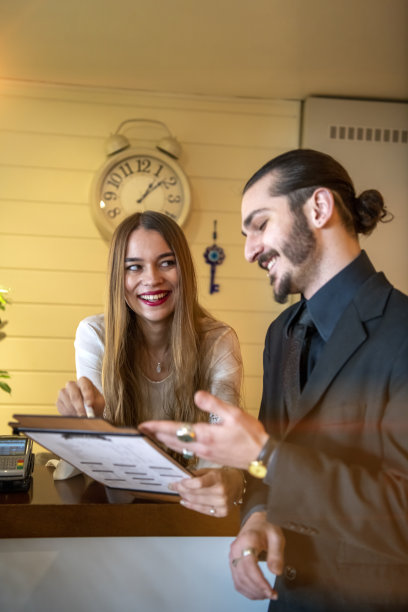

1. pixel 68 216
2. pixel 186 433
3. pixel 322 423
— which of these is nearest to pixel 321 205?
pixel 322 423

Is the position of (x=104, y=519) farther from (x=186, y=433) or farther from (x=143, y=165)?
(x=143, y=165)

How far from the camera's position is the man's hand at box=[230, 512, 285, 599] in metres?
1.05

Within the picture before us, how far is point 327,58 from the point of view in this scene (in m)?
3.14

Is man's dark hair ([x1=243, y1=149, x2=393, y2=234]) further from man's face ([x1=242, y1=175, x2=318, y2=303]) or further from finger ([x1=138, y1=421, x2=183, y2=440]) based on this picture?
finger ([x1=138, y1=421, x2=183, y2=440])

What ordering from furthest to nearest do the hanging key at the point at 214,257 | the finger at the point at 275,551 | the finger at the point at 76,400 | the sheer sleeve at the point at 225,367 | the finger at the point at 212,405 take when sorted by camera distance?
the hanging key at the point at 214,257
the sheer sleeve at the point at 225,367
the finger at the point at 76,400
the finger at the point at 275,551
the finger at the point at 212,405

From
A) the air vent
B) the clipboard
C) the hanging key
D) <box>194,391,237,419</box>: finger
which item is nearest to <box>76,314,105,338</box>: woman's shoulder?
the clipboard

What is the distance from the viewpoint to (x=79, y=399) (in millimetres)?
1464

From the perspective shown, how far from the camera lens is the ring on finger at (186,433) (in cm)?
92

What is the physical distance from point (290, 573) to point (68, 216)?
2817 mm

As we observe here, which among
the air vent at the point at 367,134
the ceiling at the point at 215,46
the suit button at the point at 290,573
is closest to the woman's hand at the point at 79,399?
the suit button at the point at 290,573

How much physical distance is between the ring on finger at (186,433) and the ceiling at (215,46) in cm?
222

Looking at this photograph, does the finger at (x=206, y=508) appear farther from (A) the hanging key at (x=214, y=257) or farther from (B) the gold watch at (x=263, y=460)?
(A) the hanging key at (x=214, y=257)

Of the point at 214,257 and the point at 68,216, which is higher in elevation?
the point at 68,216

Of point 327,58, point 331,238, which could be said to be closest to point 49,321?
point 327,58
